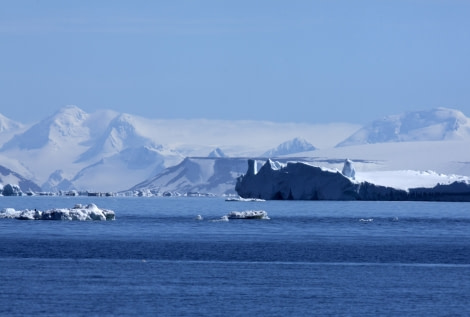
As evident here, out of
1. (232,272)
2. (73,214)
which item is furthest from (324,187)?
(232,272)

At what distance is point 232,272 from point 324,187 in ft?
240

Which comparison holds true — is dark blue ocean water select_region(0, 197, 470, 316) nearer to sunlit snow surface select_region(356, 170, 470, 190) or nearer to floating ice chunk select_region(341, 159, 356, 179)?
sunlit snow surface select_region(356, 170, 470, 190)

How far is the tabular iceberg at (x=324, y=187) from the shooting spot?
117m

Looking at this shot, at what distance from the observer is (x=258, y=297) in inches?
1455

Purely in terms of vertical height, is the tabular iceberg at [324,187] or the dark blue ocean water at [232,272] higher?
the tabular iceberg at [324,187]

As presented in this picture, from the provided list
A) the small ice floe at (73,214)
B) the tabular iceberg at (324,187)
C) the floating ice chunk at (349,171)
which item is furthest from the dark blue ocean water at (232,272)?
the floating ice chunk at (349,171)

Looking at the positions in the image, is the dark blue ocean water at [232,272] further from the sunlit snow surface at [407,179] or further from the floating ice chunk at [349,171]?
the floating ice chunk at [349,171]

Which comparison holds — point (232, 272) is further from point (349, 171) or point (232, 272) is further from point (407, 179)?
point (407, 179)

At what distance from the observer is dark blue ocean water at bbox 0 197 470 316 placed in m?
35.0

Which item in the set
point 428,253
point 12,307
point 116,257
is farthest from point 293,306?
point 428,253

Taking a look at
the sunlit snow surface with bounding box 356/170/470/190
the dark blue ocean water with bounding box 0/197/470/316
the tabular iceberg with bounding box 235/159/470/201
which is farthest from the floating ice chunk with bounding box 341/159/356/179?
the dark blue ocean water with bounding box 0/197/470/316

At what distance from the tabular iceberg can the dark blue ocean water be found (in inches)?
1645

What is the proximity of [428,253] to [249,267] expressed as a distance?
454 inches

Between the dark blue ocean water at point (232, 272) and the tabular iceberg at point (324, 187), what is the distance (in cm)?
4179
